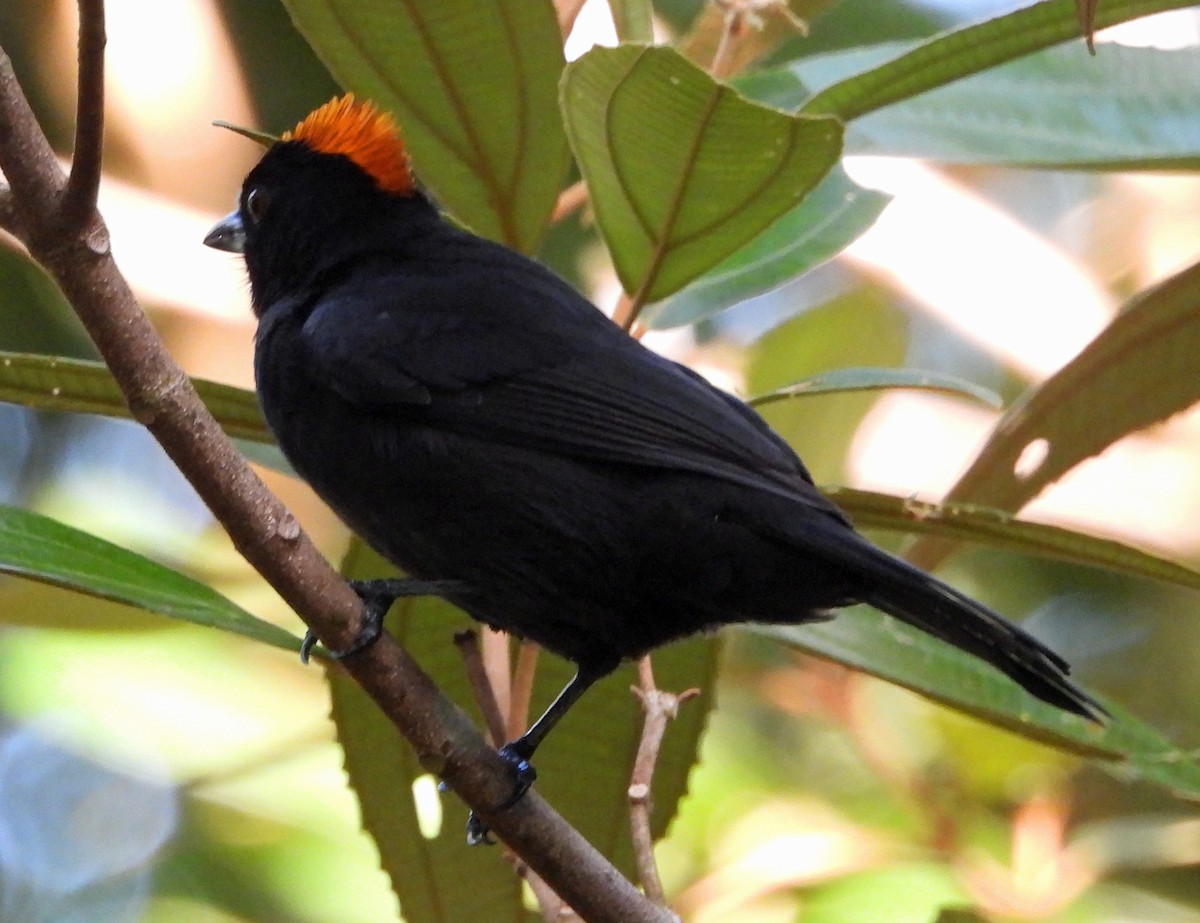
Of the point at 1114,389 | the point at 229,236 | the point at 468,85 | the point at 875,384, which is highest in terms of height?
the point at 229,236

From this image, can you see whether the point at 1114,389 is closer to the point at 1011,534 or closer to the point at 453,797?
the point at 1011,534

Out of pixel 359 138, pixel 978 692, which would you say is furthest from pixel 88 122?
pixel 978 692

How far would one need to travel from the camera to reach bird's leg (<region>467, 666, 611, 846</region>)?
1.90 meters

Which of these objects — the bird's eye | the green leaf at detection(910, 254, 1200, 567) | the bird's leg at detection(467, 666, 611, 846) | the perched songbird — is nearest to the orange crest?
the bird's eye

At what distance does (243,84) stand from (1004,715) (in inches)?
131

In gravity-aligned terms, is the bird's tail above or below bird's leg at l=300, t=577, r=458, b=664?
below

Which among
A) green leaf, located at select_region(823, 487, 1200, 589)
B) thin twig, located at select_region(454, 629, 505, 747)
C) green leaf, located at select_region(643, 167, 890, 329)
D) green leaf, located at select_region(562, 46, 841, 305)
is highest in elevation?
green leaf, located at select_region(643, 167, 890, 329)

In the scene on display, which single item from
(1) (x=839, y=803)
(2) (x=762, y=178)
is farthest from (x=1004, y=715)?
(1) (x=839, y=803)

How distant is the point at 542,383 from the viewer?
85.8 inches

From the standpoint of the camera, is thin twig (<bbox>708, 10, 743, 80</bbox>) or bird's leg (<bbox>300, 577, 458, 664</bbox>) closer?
bird's leg (<bbox>300, 577, 458, 664</bbox>)

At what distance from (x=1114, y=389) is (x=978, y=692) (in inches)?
23.4

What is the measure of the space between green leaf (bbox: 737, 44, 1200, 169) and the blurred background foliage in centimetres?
4

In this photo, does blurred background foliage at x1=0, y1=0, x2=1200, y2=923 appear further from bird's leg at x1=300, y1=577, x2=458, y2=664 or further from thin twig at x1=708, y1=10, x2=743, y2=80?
bird's leg at x1=300, y1=577, x2=458, y2=664

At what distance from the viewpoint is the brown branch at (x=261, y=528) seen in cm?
142
